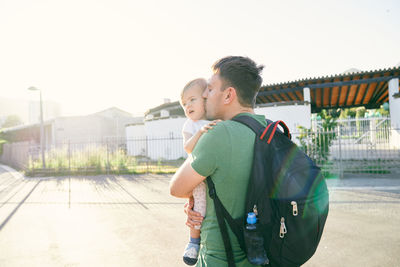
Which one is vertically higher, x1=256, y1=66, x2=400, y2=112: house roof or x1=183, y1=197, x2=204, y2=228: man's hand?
x1=256, y1=66, x2=400, y2=112: house roof

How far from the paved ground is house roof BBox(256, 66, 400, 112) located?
7727 mm

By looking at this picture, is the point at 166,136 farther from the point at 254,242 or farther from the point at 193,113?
the point at 254,242

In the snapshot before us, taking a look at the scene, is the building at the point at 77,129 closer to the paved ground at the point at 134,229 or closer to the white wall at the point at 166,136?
the white wall at the point at 166,136

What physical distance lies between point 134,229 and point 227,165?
422 cm

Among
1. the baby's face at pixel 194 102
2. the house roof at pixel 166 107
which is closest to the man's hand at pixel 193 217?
the baby's face at pixel 194 102

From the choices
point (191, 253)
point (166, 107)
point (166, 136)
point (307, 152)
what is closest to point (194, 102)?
point (191, 253)

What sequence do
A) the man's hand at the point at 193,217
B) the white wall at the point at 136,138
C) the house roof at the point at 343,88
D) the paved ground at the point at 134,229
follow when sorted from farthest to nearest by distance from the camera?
the white wall at the point at 136,138 < the house roof at the point at 343,88 < the paved ground at the point at 134,229 < the man's hand at the point at 193,217

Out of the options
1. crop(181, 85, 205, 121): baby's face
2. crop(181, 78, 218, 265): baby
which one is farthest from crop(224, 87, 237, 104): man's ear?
crop(181, 85, 205, 121): baby's face

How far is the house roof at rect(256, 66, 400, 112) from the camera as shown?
1396 centimetres

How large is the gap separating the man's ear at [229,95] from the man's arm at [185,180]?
1.12ft

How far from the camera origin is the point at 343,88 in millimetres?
16172

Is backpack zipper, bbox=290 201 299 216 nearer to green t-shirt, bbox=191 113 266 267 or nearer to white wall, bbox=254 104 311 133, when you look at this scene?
green t-shirt, bbox=191 113 266 267

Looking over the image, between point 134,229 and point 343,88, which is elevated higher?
→ point 343,88

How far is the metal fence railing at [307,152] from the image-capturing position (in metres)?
10.1
